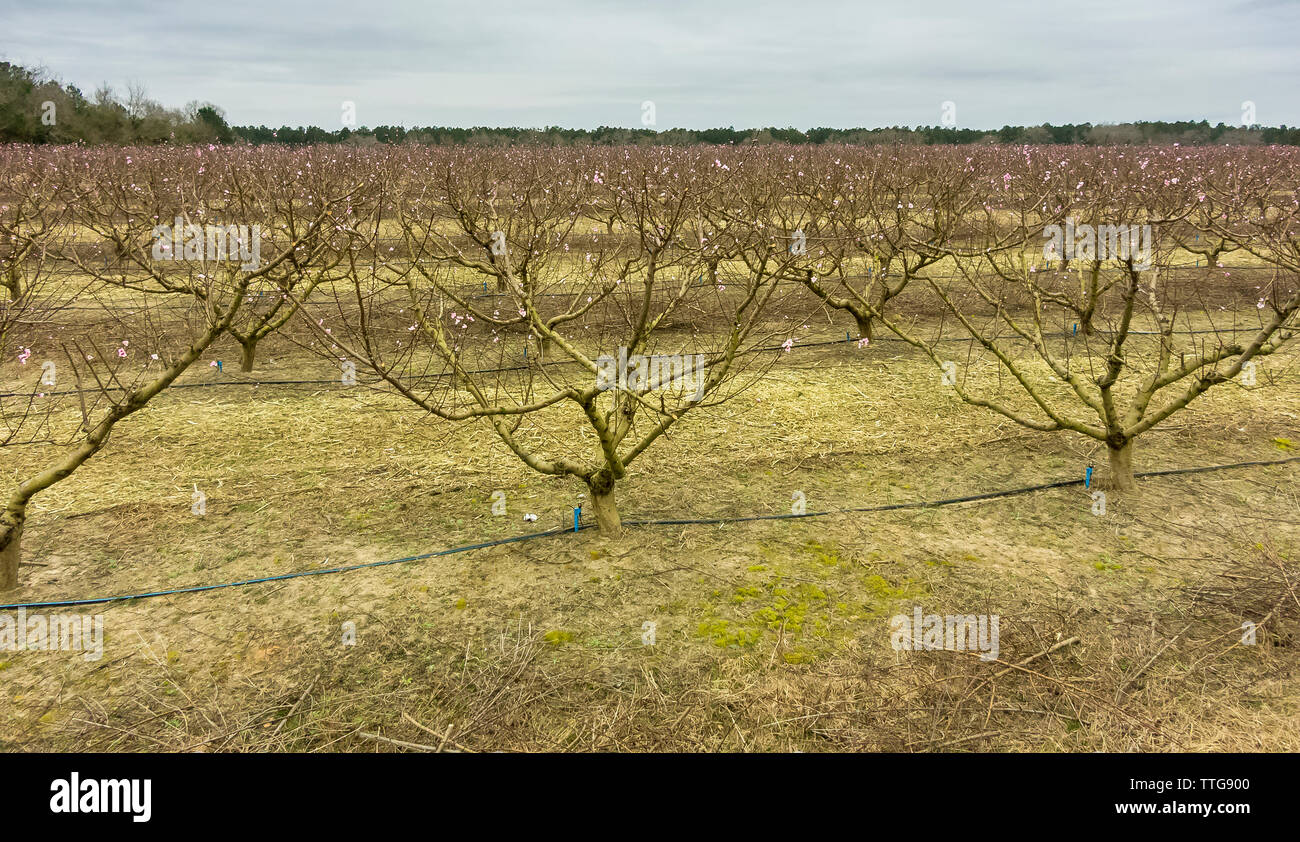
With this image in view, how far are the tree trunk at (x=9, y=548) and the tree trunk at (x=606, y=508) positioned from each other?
312 centimetres

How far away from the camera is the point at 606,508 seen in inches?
188

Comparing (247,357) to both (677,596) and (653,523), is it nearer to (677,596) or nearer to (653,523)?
(653,523)

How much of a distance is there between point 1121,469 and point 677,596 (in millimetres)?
3453

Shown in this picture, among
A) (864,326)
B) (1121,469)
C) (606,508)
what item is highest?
(864,326)

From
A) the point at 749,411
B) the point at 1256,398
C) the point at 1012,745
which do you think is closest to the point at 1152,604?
the point at 1012,745

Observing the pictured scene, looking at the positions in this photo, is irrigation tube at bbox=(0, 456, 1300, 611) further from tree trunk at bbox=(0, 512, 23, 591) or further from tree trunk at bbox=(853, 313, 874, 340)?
tree trunk at bbox=(853, 313, 874, 340)

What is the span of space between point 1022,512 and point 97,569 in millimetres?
5787

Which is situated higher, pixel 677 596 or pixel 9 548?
pixel 9 548

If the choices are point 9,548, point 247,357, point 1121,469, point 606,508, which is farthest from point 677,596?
point 247,357

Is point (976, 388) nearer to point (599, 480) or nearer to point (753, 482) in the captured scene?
point (753, 482)

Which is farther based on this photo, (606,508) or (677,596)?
(606,508)

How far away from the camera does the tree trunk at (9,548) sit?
4.07m

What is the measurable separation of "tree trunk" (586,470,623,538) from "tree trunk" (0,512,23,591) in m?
3.12

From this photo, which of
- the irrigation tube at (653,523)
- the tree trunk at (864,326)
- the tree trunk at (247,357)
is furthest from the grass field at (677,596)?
the tree trunk at (864,326)
